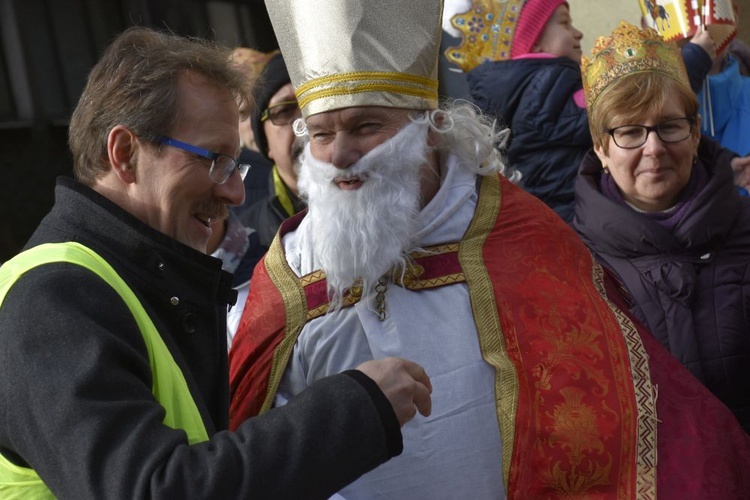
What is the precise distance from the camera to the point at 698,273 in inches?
145

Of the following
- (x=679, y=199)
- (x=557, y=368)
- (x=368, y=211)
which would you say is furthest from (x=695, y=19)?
(x=557, y=368)

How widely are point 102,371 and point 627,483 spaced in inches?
64.8

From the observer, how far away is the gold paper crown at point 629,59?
12.6ft

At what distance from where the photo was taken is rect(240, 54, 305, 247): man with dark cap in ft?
16.0

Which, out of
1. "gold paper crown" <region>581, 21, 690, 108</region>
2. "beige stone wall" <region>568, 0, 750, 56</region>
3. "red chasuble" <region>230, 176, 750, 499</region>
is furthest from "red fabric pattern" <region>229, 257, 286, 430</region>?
"beige stone wall" <region>568, 0, 750, 56</region>

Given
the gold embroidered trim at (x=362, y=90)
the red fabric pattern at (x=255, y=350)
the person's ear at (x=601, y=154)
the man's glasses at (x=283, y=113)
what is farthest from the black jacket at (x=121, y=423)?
the man's glasses at (x=283, y=113)

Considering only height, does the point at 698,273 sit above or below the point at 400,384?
below

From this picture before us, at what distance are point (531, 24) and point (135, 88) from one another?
3.03 metres

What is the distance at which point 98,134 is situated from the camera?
2.34 m

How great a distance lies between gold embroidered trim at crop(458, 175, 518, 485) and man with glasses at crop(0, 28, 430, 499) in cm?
88

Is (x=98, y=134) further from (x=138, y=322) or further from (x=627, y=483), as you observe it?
(x=627, y=483)

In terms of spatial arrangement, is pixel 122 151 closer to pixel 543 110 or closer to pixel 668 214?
pixel 668 214

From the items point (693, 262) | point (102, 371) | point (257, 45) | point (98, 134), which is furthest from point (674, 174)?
point (257, 45)

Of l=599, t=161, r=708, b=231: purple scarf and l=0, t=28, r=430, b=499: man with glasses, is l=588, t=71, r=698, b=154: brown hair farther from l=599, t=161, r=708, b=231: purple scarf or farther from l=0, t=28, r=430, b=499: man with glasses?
l=0, t=28, r=430, b=499: man with glasses
